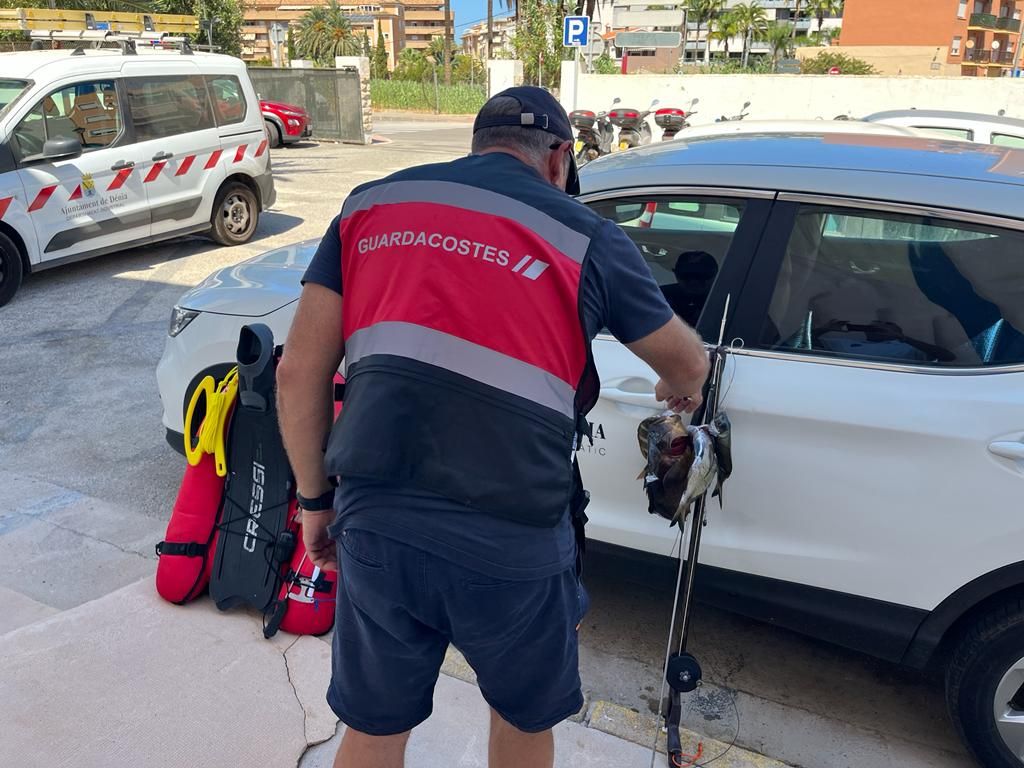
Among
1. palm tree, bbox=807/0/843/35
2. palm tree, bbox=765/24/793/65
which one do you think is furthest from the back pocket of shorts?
palm tree, bbox=807/0/843/35

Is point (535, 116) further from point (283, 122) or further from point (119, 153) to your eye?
point (283, 122)

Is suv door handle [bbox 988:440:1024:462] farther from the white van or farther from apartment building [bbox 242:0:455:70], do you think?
apartment building [bbox 242:0:455:70]

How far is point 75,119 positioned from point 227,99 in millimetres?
1799

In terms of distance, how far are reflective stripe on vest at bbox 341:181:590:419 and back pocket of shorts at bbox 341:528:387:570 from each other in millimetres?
331

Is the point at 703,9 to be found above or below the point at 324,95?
above

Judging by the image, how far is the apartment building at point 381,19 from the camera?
10955cm

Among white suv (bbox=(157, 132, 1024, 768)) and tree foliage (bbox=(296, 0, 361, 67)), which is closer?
white suv (bbox=(157, 132, 1024, 768))

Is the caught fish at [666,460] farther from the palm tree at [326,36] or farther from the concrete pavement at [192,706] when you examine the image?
the palm tree at [326,36]

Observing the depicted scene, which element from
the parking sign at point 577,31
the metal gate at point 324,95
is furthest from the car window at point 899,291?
the metal gate at point 324,95

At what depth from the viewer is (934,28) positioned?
6650cm

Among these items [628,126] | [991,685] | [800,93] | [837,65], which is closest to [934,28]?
[837,65]

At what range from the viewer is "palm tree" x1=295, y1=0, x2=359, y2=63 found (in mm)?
75000

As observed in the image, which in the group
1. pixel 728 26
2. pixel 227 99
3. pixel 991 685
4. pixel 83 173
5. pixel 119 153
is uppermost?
pixel 728 26

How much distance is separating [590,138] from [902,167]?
8.71 meters
